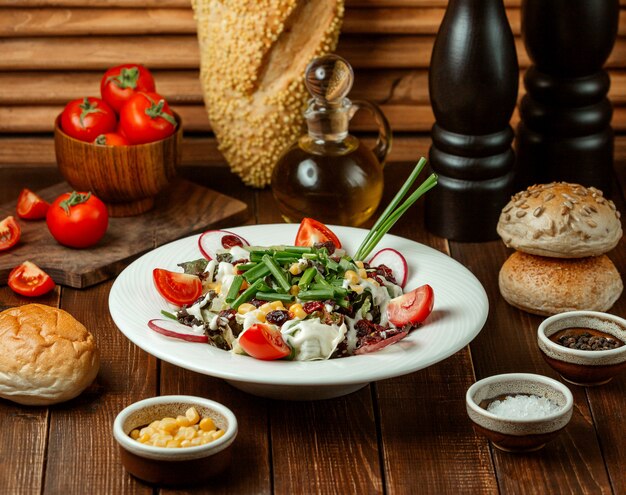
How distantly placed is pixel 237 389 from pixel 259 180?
3.15ft

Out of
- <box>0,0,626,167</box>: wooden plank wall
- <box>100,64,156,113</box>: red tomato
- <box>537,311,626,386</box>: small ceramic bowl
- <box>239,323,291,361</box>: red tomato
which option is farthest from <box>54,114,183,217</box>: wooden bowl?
<box>537,311,626,386</box>: small ceramic bowl

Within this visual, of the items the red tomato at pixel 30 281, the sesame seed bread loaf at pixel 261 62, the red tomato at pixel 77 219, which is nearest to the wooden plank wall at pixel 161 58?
the sesame seed bread loaf at pixel 261 62

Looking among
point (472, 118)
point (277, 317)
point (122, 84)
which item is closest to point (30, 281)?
point (122, 84)

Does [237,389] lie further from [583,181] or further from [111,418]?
[583,181]

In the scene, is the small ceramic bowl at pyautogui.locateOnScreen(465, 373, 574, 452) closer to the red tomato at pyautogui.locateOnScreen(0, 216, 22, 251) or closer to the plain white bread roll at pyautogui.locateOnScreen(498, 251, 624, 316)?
the plain white bread roll at pyautogui.locateOnScreen(498, 251, 624, 316)

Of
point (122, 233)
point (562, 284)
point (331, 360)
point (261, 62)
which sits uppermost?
point (261, 62)

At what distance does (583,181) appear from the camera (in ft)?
8.54

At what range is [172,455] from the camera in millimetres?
1530

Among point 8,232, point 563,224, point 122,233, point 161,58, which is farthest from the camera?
point 161,58

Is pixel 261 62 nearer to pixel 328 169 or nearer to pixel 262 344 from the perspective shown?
pixel 328 169

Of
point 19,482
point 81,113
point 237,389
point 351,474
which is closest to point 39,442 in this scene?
point 19,482

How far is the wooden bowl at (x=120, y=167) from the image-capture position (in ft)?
7.91

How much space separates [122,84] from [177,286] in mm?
769

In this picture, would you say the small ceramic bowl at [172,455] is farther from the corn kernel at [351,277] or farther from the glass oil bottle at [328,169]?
the glass oil bottle at [328,169]
